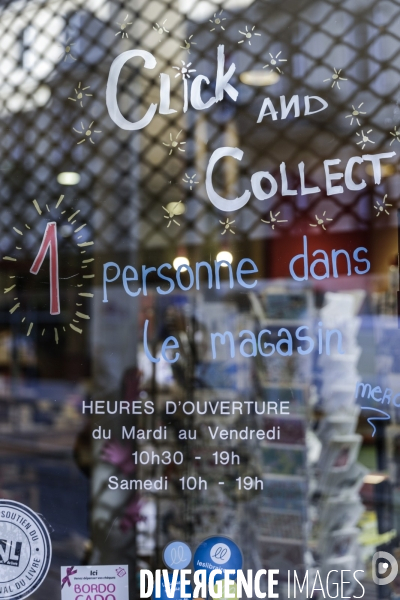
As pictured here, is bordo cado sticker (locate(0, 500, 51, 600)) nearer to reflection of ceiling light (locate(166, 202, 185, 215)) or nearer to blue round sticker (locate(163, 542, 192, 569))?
blue round sticker (locate(163, 542, 192, 569))

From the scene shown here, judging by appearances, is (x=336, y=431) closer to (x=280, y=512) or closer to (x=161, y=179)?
(x=280, y=512)

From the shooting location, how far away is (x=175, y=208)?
7.19ft

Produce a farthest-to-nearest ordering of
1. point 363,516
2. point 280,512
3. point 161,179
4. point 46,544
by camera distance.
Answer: point 363,516 < point 280,512 < point 161,179 < point 46,544

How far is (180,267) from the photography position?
7.12 ft

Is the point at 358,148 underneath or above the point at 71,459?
above

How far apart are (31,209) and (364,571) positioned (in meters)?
1.63

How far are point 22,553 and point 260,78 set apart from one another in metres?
1.74

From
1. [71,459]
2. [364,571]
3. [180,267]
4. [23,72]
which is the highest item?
[23,72]

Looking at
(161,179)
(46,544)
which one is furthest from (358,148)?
(46,544)

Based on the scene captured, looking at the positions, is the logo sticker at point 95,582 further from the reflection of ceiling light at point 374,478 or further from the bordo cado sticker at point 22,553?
the reflection of ceiling light at point 374,478

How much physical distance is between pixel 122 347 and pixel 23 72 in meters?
1.06

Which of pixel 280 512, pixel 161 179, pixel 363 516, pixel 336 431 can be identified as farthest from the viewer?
pixel 336 431

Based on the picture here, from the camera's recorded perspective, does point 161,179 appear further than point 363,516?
No

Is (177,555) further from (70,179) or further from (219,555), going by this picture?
(70,179)
